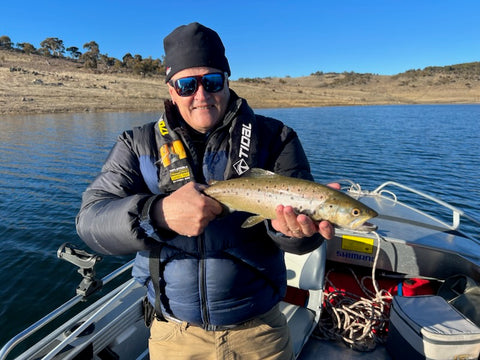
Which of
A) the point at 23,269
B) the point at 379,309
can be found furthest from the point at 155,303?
the point at 23,269

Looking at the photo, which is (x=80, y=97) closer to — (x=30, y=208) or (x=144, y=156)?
(x=30, y=208)

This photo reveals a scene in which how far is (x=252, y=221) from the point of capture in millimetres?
2791

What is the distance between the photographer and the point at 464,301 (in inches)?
160

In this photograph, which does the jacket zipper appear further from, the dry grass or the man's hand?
the dry grass

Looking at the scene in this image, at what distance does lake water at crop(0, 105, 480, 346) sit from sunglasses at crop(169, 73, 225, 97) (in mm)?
6764

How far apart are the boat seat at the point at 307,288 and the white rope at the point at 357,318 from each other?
0.34 m

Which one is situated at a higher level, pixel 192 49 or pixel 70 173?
pixel 192 49

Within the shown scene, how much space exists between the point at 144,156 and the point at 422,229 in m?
5.12

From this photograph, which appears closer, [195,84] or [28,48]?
[195,84]

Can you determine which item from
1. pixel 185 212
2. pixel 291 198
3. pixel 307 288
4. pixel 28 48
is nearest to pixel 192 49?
pixel 185 212

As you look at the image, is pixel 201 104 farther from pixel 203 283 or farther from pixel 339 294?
pixel 339 294

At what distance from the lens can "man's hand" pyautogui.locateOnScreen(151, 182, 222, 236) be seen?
7.64 ft

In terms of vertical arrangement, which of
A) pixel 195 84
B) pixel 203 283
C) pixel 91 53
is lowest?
pixel 203 283

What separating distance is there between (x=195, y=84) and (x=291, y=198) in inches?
55.6
